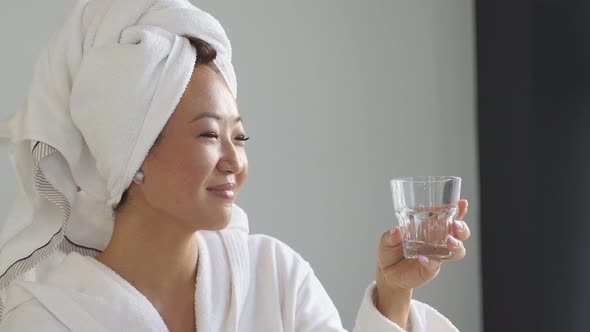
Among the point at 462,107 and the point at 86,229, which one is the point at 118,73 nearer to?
the point at 86,229

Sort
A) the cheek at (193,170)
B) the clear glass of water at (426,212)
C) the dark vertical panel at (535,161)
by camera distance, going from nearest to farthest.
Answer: the clear glass of water at (426,212) < the cheek at (193,170) < the dark vertical panel at (535,161)

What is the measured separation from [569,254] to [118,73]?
5.46 ft

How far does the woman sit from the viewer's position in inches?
58.1

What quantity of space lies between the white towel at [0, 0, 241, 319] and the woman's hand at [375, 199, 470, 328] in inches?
18.0

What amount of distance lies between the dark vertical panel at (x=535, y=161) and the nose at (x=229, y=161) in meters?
1.40

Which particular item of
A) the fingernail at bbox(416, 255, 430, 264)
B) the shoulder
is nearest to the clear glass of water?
the fingernail at bbox(416, 255, 430, 264)

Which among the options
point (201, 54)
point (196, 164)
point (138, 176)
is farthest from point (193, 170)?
point (201, 54)

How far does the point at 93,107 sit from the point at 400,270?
624 millimetres

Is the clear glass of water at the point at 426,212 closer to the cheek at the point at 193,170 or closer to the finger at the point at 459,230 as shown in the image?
the finger at the point at 459,230

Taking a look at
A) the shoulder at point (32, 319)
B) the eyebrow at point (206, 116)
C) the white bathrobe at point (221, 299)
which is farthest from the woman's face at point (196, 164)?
the shoulder at point (32, 319)

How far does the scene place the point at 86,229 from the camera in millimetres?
1692

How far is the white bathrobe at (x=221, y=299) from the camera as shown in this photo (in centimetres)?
150

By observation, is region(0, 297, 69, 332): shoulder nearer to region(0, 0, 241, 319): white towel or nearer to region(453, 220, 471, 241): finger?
region(0, 0, 241, 319): white towel

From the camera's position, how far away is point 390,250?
1.46 m
